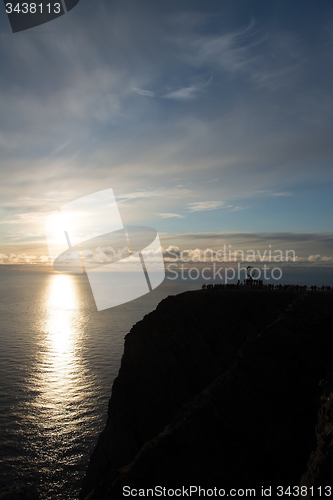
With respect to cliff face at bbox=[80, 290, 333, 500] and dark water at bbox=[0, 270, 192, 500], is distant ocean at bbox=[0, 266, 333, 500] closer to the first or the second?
dark water at bbox=[0, 270, 192, 500]

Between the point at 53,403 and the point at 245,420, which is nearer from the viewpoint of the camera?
the point at 245,420

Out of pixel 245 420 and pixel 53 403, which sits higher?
pixel 245 420

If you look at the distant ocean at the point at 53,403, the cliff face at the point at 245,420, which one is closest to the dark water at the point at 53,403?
the distant ocean at the point at 53,403

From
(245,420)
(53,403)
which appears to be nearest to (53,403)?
(53,403)

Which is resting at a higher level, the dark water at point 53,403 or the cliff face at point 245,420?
the cliff face at point 245,420

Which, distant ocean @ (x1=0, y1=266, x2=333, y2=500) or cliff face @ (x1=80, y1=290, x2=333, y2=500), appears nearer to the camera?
cliff face @ (x1=80, y1=290, x2=333, y2=500)

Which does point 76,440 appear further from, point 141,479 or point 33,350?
point 33,350

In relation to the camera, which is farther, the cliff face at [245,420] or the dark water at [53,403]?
the dark water at [53,403]

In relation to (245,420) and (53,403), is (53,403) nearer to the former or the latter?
(53,403)

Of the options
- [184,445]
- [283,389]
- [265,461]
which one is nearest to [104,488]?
[184,445]

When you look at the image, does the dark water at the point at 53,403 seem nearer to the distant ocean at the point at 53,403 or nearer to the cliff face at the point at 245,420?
the distant ocean at the point at 53,403

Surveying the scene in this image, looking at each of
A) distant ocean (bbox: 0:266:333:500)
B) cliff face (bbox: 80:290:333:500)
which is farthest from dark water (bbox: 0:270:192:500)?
cliff face (bbox: 80:290:333:500)
